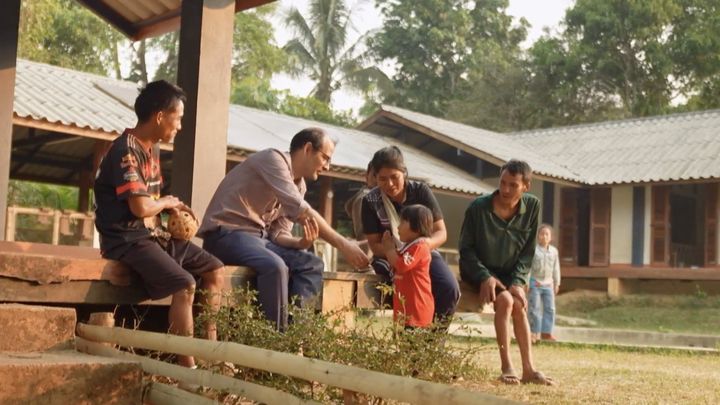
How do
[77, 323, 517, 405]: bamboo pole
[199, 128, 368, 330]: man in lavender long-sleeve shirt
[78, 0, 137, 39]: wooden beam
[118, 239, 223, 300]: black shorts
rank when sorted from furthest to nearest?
[78, 0, 137, 39]: wooden beam < [199, 128, 368, 330]: man in lavender long-sleeve shirt < [118, 239, 223, 300]: black shorts < [77, 323, 517, 405]: bamboo pole

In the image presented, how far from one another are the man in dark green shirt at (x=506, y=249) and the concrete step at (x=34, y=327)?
259 centimetres

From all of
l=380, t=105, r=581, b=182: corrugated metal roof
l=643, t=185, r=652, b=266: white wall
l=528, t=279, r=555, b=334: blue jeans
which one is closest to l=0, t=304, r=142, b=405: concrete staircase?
l=528, t=279, r=555, b=334: blue jeans

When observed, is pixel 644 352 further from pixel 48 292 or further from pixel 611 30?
pixel 611 30

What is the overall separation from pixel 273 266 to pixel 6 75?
256 centimetres

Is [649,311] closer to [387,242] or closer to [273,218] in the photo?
[387,242]

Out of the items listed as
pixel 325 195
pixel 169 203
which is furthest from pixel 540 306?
pixel 169 203

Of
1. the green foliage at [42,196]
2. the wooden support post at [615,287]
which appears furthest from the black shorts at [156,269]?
the green foliage at [42,196]

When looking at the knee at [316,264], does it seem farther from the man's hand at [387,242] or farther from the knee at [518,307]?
the knee at [518,307]

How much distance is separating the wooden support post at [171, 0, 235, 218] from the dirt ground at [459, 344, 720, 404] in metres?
1.87

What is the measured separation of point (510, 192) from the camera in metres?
5.34

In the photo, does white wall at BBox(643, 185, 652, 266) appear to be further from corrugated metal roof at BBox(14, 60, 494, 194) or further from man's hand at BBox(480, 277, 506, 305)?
man's hand at BBox(480, 277, 506, 305)

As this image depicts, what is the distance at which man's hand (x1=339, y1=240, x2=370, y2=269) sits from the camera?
4.59 meters

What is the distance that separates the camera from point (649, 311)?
1688 cm

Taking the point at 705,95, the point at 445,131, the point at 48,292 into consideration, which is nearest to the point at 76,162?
the point at 445,131
